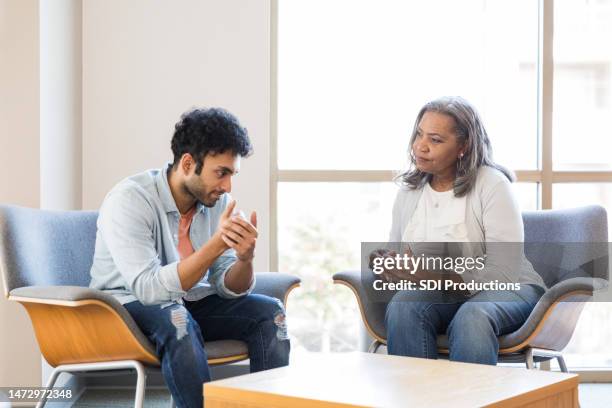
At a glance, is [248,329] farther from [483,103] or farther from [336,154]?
[483,103]

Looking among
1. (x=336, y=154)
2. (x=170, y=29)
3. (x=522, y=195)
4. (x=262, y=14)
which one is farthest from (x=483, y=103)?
(x=170, y=29)

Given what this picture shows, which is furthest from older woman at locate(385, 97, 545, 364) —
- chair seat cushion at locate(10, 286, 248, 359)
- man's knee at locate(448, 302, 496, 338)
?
chair seat cushion at locate(10, 286, 248, 359)

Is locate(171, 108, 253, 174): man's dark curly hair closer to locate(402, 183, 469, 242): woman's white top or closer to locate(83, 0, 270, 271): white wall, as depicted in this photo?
locate(402, 183, 469, 242): woman's white top

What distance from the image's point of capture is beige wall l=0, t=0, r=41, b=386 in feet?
11.3

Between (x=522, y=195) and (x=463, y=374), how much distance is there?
7.62 ft

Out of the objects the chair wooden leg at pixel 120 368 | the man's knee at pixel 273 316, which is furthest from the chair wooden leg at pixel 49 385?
the man's knee at pixel 273 316

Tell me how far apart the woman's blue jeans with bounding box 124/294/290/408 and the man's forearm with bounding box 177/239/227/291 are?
0.35ft

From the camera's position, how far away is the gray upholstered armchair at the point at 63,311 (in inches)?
95.0

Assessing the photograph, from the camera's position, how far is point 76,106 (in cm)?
397

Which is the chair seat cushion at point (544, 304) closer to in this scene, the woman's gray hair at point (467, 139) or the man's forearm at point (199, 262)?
the woman's gray hair at point (467, 139)

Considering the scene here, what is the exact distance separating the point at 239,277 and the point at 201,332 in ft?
0.73

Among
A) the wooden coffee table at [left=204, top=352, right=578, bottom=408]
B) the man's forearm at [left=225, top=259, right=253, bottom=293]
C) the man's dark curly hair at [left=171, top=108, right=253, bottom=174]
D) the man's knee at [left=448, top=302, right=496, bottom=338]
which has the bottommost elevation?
the wooden coffee table at [left=204, top=352, right=578, bottom=408]

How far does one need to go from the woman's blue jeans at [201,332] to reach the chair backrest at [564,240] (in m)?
1.13

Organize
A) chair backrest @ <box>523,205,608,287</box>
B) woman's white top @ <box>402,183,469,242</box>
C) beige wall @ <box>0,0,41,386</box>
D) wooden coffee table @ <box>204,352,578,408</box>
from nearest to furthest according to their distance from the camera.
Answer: wooden coffee table @ <box>204,352,578,408</box>
woman's white top @ <box>402,183,469,242</box>
chair backrest @ <box>523,205,608,287</box>
beige wall @ <box>0,0,41,386</box>
